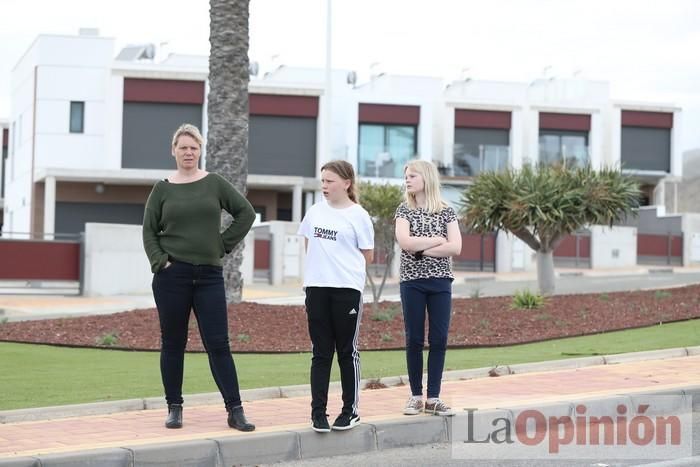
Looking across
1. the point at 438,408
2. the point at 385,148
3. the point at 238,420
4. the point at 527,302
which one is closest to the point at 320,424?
the point at 238,420

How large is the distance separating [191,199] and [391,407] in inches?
96.6

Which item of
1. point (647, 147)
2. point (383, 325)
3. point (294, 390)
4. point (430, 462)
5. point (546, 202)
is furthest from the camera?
point (647, 147)

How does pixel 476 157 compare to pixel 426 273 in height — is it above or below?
above

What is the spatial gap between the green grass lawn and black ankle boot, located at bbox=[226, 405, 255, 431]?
172 cm

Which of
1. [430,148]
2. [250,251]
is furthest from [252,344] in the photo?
[430,148]

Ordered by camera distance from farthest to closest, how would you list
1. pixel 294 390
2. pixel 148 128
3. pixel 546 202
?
pixel 148 128
pixel 546 202
pixel 294 390

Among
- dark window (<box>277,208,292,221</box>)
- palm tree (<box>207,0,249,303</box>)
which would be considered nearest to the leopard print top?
palm tree (<box>207,0,249,303</box>)

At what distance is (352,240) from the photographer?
7543 mm

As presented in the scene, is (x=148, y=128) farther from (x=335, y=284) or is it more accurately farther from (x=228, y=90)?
(x=335, y=284)

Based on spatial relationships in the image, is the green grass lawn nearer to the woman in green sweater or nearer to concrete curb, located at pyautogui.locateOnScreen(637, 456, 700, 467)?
the woman in green sweater

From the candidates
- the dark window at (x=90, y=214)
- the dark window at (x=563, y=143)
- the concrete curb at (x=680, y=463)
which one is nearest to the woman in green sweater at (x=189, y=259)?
the concrete curb at (x=680, y=463)

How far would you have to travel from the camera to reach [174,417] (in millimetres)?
7578

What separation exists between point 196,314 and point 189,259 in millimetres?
404

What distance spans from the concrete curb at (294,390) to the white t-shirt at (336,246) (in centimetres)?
192
